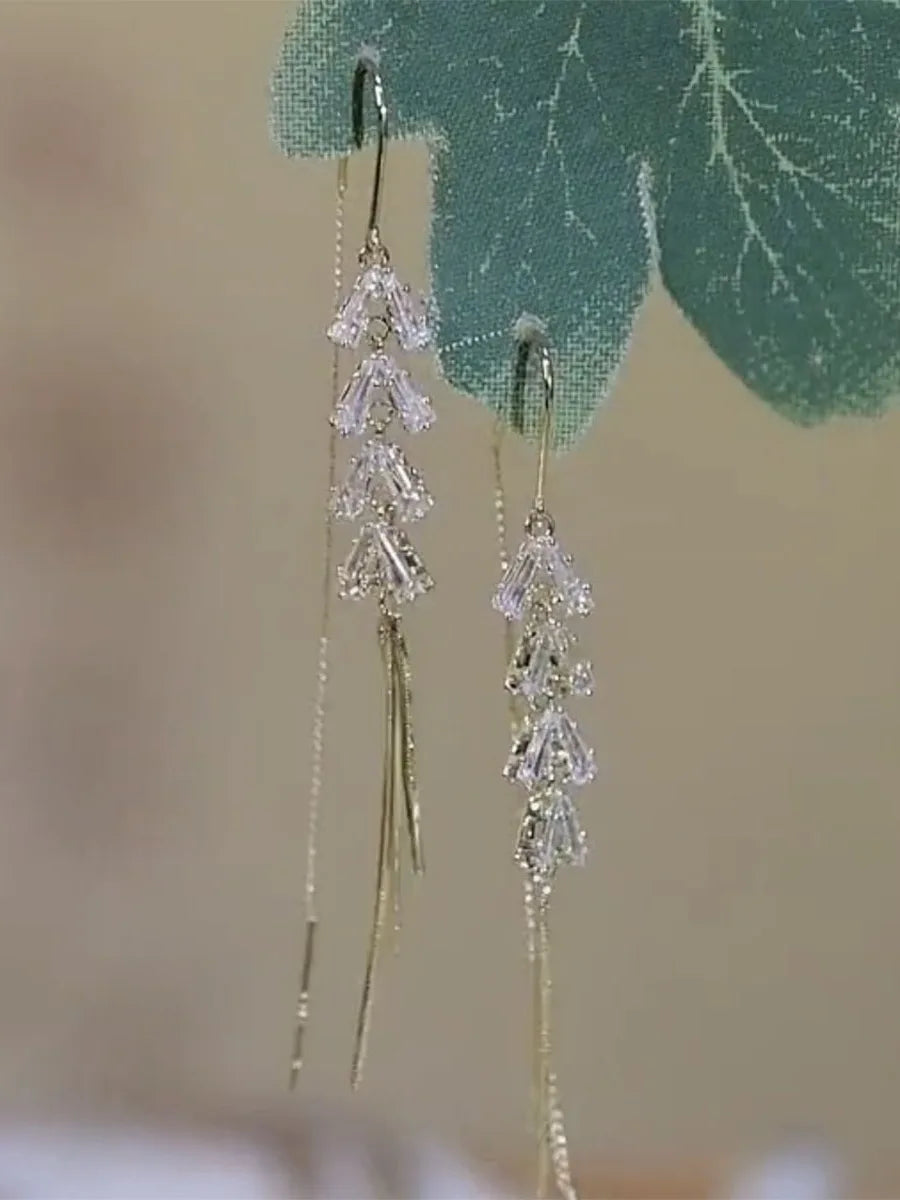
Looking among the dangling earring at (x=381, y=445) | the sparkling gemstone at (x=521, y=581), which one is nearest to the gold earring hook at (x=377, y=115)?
the dangling earring at (x=381, y=445)

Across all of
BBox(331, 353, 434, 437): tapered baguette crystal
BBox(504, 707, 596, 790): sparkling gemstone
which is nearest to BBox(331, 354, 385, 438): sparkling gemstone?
BBox(331, 353, 434, 437): tapered baguette crystal

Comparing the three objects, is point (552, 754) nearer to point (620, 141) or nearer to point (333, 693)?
point (333, 693)

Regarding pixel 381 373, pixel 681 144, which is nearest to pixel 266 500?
pixel 381 373

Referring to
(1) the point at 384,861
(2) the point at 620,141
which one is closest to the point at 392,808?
(1) the point at 384,861

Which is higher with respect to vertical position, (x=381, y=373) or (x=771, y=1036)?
(x=381, y=373)

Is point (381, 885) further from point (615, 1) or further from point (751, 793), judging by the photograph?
point (615, 1)
